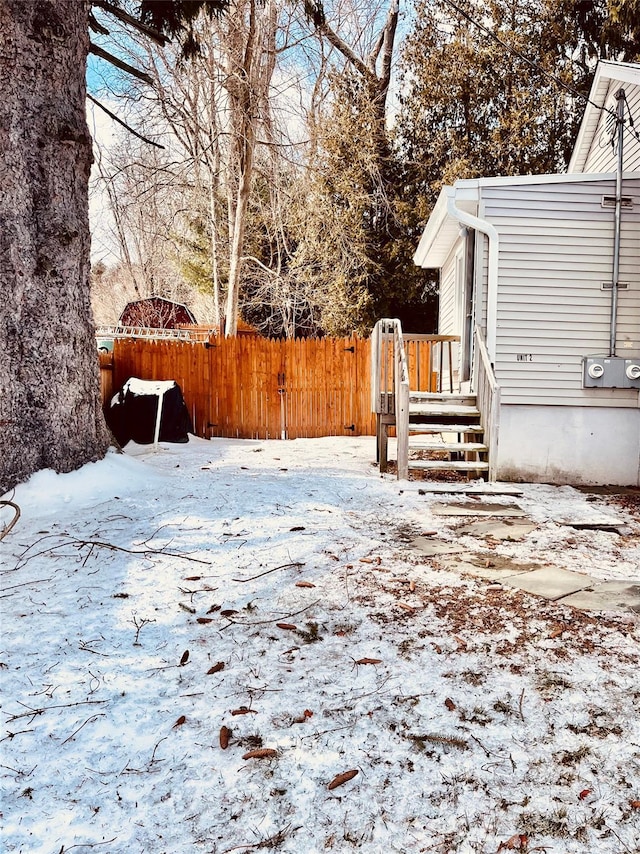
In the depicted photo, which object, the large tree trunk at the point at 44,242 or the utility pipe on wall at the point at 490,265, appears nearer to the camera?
the large tree trunk at the point at 44,242

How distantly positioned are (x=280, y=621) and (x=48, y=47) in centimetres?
493

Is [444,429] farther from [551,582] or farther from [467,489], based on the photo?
[551,582]

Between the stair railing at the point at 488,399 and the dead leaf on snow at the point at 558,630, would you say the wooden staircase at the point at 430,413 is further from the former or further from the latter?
the dead leaf on snow at the point at 558,630

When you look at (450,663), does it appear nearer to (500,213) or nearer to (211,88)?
(500,213)

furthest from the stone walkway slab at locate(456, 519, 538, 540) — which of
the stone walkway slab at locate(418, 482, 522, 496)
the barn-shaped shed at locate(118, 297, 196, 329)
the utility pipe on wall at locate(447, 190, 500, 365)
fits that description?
the barn-shaped shed at locate(118, 297, 196, 329)

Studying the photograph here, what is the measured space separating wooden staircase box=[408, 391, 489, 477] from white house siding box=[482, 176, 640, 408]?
1.83 feet

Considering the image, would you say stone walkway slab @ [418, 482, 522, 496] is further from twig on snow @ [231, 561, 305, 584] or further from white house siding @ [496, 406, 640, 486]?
twig on snow @ [231, 561, 305, 584]

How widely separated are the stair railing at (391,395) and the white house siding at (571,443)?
4.08 ft

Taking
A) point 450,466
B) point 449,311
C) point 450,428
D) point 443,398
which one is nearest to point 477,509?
point 450,466

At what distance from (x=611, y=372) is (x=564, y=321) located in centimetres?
78

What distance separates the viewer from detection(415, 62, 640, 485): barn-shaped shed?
20.6ft

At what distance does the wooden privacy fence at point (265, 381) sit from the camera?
377 inches

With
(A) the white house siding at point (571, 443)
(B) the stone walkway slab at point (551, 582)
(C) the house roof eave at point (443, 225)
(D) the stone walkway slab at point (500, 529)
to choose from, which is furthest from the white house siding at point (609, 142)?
(B) the stone walkway slab at point (551, 582)

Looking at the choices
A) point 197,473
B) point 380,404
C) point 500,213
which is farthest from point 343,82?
point 197,473
